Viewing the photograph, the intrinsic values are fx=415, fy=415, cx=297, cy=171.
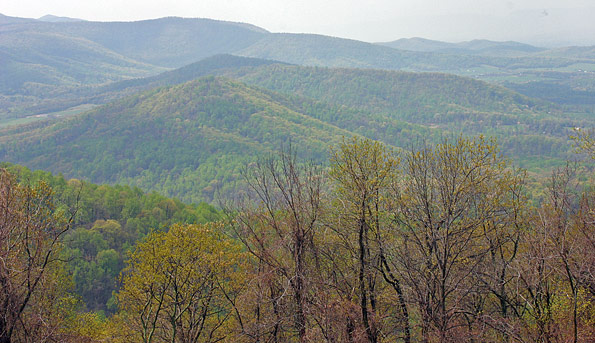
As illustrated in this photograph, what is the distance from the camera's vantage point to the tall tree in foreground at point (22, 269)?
15.4m

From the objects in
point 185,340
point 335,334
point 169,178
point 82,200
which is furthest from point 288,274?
point 169,178

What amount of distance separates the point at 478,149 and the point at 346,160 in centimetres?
637

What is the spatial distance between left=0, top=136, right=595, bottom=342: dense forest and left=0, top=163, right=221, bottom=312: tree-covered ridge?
33519mm

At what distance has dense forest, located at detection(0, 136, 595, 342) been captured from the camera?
16797 millimetres

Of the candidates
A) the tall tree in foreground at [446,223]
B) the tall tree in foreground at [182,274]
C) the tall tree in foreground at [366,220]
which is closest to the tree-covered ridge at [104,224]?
the tall tree in foreground at [182,274]

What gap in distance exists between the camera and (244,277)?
22.6 m

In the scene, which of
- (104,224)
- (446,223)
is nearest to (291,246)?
(446,223)

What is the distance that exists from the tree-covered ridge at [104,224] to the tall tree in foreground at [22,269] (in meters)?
34.8

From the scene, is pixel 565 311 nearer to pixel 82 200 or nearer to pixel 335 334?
pixel 335 334

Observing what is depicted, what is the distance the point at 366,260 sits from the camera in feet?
60.5

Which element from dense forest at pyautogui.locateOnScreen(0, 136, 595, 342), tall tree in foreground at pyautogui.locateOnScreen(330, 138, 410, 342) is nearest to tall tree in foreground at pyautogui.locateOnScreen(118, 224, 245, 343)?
dense forest at pyautogui.locateOnScreen(0, 136, 595, 342)

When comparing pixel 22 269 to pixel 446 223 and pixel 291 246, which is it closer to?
pixel 291 246

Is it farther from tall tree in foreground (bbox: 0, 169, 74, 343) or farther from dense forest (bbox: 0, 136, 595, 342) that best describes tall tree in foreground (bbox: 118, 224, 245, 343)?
tall tree in foreground (bbox: 0, 169, 74, 343)

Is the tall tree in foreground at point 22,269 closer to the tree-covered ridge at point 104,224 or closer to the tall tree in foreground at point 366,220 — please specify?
the tall tree in foreground at point 366,220
